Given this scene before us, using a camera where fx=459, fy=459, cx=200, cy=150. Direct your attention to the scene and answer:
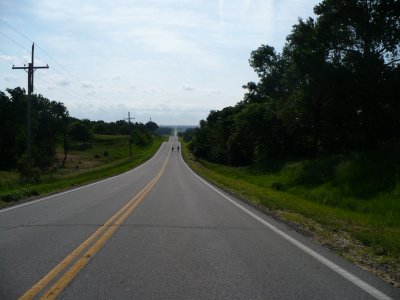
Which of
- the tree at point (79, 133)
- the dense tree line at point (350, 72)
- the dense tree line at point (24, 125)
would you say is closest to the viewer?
the dense tree line at point (350, 72)

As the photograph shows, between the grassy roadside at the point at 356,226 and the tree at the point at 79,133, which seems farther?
the tree at the point at 79,133

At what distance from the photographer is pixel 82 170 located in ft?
185

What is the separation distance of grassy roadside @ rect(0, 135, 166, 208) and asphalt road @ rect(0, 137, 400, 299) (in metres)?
7.53

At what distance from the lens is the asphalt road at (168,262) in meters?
5.59

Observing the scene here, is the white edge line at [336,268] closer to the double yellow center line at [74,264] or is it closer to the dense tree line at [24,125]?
the double yellow center line at [74,264]

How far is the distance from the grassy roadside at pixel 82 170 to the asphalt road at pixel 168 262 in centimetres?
753

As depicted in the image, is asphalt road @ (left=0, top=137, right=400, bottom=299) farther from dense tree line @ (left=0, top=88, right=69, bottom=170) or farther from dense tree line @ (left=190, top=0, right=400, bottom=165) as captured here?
dense tree line @ (left=0, top=88, right=69, bottom=170)

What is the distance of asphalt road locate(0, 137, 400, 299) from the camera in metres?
5.59

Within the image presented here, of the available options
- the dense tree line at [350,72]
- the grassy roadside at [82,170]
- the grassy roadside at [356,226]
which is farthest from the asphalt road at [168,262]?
the dense tree line at [350,72]

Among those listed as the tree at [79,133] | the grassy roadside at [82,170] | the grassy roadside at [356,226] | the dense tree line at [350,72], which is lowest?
the grassy roadside at [82,170]

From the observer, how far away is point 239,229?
10602mm

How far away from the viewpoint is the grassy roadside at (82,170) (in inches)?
846

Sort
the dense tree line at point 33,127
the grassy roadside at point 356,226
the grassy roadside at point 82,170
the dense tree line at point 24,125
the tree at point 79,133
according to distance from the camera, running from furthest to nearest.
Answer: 1. the tree at point 79,133
2. the dense tree line at point 24,125
3. the dense tree line at point 33,127
4. the grassy roadside at point 82,170
5. the grassy roadside at point 356,226

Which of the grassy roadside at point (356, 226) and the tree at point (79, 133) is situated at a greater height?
the tree at point (79, 133)
